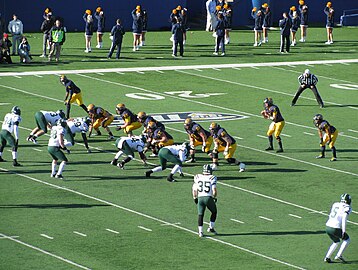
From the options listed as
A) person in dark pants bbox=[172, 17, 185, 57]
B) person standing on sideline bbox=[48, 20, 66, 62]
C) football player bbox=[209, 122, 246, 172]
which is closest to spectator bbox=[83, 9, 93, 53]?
person standing on sideline bbox=[48, 20, 66, 62]

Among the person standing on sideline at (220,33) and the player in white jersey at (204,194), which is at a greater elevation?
the person standing on sideline at (220,33)

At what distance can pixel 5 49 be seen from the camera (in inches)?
1871

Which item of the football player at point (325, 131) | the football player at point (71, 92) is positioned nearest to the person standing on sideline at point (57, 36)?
the football player at point (71, 92)

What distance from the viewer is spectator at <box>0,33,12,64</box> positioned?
47219 millimetres

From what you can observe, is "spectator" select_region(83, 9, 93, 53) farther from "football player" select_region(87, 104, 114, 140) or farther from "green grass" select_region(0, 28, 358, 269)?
"football player" select_region(87, 104, 114, 140)

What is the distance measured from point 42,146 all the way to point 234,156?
539 centimetres

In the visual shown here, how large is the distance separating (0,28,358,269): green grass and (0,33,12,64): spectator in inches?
39.3

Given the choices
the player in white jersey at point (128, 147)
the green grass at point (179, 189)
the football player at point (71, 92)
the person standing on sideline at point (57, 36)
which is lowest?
the green grass at point (179, 189)

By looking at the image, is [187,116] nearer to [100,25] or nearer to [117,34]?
[117,34]

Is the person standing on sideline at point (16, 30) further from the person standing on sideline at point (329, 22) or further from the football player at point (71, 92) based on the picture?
the person standing on sideline at point (329, 22)

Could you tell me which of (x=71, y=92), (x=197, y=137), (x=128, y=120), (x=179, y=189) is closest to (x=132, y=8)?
(x=71, y=92)

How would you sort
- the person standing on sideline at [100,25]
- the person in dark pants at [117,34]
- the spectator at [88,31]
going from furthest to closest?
the person standing on sideline at [100,25] < the spectator at [88,31] < the person in dark pants at [117,34]

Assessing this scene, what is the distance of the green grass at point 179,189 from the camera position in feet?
78.4

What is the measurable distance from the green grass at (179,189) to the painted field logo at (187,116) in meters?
0.51
